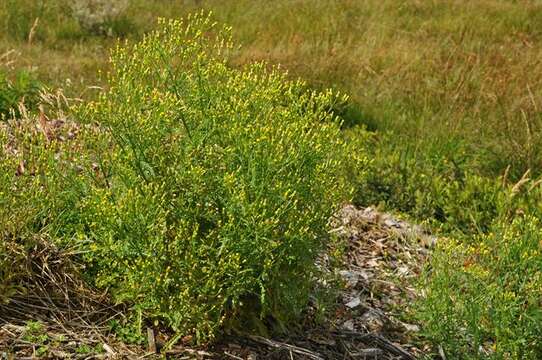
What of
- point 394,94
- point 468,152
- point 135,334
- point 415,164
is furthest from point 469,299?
point 394,94

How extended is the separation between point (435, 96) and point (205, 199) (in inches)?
220

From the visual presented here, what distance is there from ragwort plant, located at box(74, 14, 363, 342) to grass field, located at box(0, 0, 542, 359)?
593 millimetres

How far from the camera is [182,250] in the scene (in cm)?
318

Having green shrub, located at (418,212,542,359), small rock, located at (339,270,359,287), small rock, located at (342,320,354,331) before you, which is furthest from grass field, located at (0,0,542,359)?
small rock, located at (339,270,359,287)

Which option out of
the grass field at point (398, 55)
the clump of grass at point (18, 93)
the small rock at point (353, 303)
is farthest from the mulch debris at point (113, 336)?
the grass field at point (398, 55)

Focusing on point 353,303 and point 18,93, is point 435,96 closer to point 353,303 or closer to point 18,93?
point 18,93

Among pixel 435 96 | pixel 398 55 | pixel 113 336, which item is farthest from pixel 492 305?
pixel 398 55

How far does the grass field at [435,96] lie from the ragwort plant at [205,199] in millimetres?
593

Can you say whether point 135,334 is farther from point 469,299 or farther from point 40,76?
point 40,76

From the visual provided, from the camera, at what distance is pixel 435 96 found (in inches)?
329

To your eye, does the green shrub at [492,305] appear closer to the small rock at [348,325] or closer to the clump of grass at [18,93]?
the small rock at [348,325]

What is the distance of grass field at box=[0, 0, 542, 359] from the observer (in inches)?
143

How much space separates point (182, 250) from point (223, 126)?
0.51 meters

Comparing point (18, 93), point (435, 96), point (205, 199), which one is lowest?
point (435, 96)
